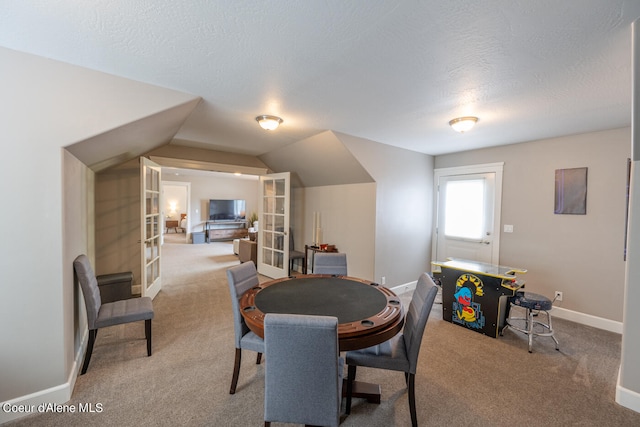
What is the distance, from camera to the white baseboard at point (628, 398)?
1.87 m

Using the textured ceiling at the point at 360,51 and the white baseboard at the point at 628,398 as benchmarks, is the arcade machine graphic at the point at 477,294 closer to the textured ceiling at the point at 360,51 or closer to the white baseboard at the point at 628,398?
the white baseboard at the point at 628,398

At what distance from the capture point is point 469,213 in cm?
439

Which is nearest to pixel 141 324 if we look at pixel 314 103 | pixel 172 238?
pixel 314 103

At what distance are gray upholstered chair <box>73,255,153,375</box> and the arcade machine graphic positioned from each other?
3311 mm

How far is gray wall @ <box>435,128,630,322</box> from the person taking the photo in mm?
3115

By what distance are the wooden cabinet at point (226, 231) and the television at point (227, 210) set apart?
0.22 metres

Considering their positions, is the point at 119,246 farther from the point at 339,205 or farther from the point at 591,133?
the point at 591,133

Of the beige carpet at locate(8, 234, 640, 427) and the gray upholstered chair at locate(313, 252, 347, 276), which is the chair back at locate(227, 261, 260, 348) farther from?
the gray upholstered chair at locate(313, 252, 347, 276)

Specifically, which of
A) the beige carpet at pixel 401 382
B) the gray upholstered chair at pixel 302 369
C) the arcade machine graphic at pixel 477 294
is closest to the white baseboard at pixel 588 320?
the beige carpet at pixel 401 382

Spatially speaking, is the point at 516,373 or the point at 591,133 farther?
the point at 591,133

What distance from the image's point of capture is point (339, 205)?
15.6ft

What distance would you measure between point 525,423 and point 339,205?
11.6ft

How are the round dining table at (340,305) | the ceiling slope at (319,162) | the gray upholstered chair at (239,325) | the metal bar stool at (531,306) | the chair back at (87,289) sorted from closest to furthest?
the round dining table at (340,305) < the gray upholstered chair at (239,325) < the chair back at (87,289) < the metal bar stool at (531,306) < the ceiling slope at (319,162)

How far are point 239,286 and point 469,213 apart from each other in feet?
12.9
